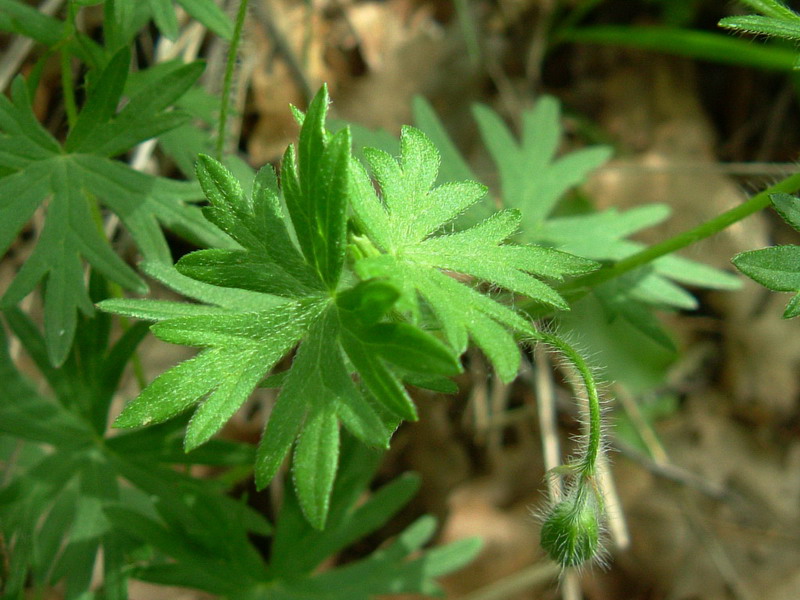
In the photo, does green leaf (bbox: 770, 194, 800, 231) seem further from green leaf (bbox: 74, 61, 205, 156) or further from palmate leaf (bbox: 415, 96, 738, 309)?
green leaf (bbox: 74, 61, 205, 156)

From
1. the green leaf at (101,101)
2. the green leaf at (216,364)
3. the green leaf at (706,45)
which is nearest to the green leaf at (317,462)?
the green leaf at (216,364)

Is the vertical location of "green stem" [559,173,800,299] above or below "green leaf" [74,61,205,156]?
below

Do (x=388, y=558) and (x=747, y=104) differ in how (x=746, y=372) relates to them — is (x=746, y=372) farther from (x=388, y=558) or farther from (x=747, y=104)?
(x=388, y=558)

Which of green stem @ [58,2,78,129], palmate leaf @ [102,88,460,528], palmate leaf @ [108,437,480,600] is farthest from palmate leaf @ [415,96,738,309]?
green stem @ [58,2,78,129]

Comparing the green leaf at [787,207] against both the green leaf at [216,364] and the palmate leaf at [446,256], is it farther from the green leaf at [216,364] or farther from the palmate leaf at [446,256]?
the green leaf at [216,364]

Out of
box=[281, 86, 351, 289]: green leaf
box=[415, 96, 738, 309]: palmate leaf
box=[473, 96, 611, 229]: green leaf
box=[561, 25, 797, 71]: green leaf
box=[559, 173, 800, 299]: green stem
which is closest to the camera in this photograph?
box=[281, 86, 351, 289]: green leaf

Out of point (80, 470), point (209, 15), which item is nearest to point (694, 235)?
point (209, 15)

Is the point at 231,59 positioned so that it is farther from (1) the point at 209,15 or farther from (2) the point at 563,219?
(2) the point at 563,219
